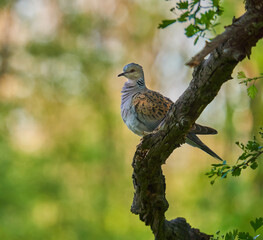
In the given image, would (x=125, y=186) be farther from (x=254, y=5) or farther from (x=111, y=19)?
(x=254, y=5)

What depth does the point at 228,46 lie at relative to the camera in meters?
2.06

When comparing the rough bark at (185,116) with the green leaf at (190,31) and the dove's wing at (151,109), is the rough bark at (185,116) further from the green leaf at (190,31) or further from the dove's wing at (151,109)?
the dove's wing at (151,109)

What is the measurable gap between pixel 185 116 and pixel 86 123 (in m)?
10.9

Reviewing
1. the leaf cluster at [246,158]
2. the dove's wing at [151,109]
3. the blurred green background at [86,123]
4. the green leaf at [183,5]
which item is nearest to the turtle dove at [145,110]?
the dove's wing at [151,109]

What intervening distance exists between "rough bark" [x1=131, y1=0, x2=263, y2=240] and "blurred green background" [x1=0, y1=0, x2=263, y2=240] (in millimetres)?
6746

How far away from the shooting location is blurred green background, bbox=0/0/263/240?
10633 mm

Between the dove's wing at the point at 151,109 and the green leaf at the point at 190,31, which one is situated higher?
the dove's wing at the point at 151,109

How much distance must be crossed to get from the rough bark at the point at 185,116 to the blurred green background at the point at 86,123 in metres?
6.75

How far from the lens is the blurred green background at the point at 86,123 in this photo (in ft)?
34.9

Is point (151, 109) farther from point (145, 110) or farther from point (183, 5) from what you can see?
point (183, 5)

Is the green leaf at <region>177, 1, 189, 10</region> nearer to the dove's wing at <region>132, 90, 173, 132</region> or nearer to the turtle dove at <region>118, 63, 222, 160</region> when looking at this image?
the turtle dove at <region>118, 63, 222, 160</region>

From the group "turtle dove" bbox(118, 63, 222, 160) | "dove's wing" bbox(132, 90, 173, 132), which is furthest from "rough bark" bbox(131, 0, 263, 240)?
"dove's wing" bbox(132, 90, 173, 132)

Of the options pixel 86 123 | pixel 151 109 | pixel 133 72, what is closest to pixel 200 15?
pixel 151 109

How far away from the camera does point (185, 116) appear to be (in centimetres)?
252
